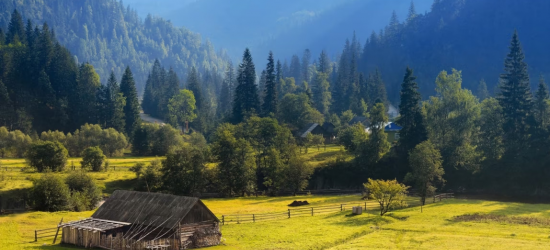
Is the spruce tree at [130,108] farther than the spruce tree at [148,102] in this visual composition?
No

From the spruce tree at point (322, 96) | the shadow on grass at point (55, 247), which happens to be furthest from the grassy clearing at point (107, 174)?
the spruce tree at point (322, 96)

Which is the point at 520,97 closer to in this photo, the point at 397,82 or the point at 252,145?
the point at 252,145

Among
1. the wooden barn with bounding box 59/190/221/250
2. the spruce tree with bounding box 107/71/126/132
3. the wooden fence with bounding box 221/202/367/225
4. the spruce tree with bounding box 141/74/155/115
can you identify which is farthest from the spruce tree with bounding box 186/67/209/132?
the wooden barn with bounding box 59/190/221/250

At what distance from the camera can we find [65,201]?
57156 mm

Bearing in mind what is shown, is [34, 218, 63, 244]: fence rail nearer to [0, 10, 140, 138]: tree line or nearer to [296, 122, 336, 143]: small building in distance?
[296, 122, 336, 143]: small building in distance

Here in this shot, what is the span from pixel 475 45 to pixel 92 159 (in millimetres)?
159054

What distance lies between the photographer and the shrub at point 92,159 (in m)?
74.4

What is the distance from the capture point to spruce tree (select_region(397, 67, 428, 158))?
83500mm

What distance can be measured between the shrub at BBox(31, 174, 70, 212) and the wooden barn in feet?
52.4

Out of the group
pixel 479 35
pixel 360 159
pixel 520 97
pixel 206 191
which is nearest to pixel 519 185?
pixel 520 97

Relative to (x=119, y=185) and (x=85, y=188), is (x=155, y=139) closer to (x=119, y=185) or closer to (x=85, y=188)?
(x=119, y=185)

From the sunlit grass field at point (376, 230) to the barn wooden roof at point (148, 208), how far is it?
4744 millimetres

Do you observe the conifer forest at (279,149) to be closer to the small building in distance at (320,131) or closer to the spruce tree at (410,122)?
the spruce tree at (410,122)

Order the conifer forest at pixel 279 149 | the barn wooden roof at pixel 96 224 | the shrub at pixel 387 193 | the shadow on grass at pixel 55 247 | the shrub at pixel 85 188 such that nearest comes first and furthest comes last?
the shadow on grass at pixel 55 247
the barn wooden roof at pixel 96 224
the shrub at pixel 387 193
the conifer forest at pixel 279 149
the shrub at pixel 85 188
